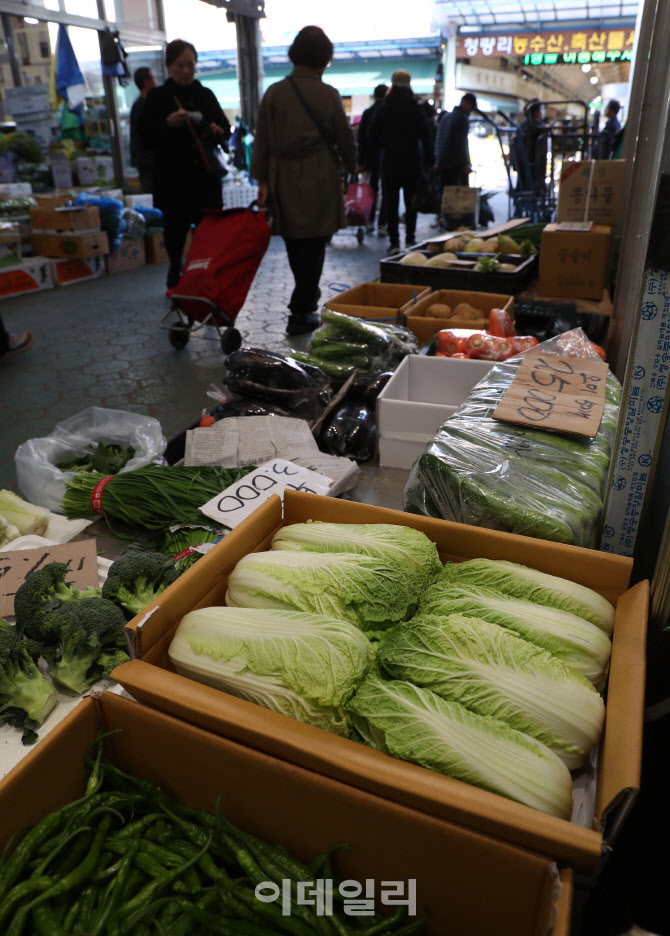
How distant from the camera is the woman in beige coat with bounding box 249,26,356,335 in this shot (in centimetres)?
497

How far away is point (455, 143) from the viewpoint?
34.3 feet

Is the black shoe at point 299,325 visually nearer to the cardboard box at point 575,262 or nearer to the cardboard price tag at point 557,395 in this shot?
the cardboard box at point 575,262

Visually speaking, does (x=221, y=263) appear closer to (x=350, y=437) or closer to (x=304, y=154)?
(x=304, y=154)

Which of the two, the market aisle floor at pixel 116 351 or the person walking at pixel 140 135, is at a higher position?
the person walking at pixel 140 135

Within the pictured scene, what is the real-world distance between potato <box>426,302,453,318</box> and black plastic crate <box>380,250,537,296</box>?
583mm

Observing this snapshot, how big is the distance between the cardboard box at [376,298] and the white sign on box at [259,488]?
178cm

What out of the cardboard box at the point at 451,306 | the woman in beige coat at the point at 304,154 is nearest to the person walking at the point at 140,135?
the woman in beige coat at the point at 304,154

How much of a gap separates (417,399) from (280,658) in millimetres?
2326

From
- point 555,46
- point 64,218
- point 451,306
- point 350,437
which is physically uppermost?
point 555,46

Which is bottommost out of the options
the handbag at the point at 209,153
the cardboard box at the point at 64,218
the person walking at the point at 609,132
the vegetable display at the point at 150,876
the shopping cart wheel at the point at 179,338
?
the shopping cart wheel at the point at 179,338

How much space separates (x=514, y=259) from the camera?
16.2ft

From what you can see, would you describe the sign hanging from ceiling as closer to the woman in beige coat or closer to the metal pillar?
the metal pillar

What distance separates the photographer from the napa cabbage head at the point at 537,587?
4.50 feet

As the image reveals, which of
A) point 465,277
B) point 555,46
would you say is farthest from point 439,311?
point 555,46
